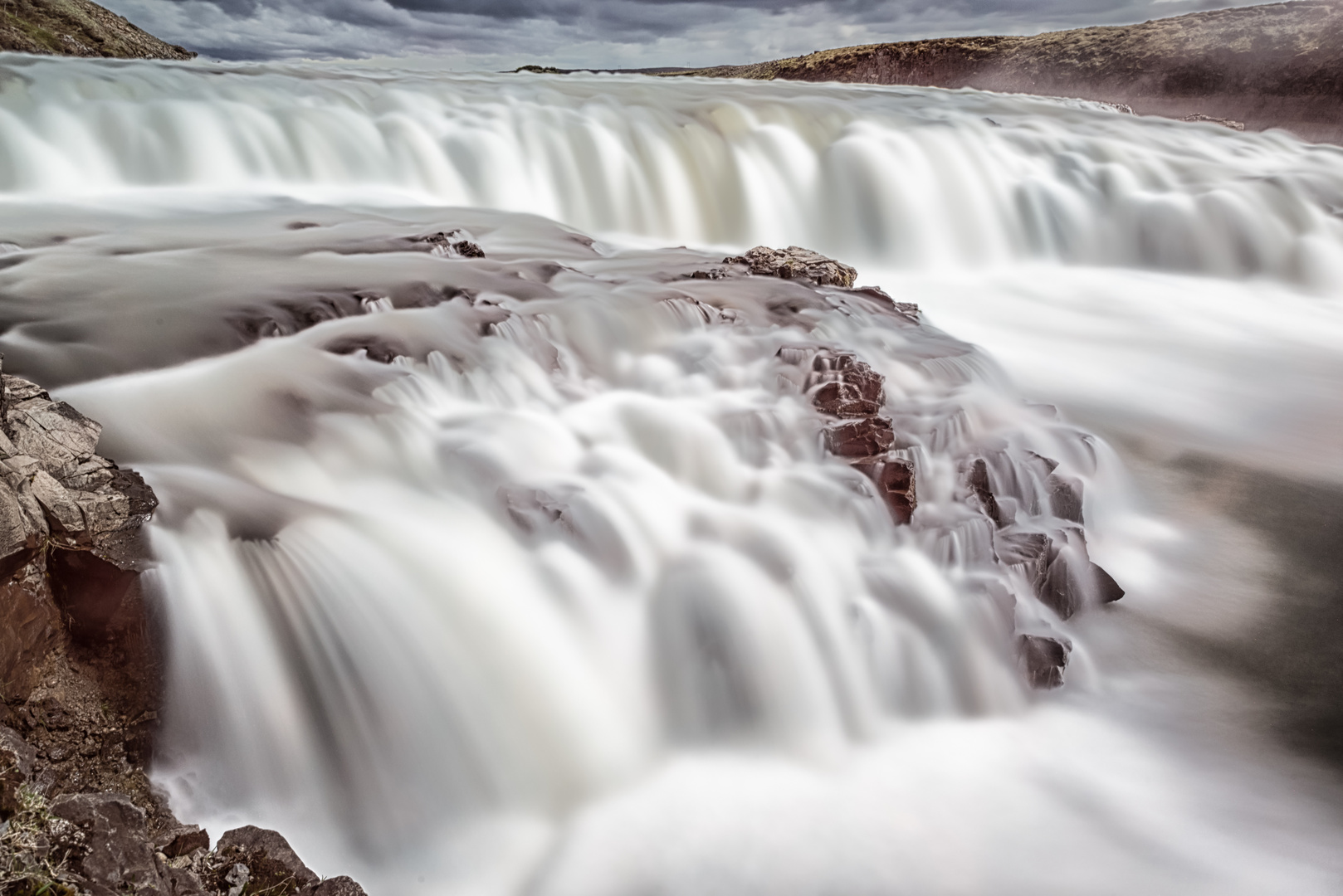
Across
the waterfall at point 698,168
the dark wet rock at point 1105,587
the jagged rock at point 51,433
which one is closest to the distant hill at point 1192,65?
the waterfall at point 698,168

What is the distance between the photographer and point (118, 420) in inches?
142

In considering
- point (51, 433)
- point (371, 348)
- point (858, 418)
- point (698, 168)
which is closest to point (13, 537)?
point (51, 433)

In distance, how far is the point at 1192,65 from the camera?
2897 cm

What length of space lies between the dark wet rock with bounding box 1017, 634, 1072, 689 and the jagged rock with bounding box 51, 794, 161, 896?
3073mm

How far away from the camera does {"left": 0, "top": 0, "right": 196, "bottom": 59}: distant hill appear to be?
78.2 ft

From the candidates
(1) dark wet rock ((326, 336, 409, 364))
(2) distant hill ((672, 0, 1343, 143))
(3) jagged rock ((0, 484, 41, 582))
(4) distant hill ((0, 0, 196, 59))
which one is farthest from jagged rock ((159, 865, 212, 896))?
(2) distant hill ((672, 0, 1343, 143))

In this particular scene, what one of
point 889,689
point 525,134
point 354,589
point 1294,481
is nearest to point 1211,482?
point 1294,481

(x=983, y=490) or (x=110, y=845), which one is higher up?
(x=110, y=845)

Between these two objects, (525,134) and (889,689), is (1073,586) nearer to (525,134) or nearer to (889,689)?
(889,689)

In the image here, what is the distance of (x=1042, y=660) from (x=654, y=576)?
1.58 m

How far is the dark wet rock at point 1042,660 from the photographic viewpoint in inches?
147

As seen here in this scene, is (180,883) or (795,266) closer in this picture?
(180,883)

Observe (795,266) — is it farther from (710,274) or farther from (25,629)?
(25,629)

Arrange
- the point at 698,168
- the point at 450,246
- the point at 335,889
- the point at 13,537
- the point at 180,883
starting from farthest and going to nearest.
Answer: the point at 698,168 → the point at 450,246 → the point at 13,537 → the point at 335,889 → the point at 180,883
